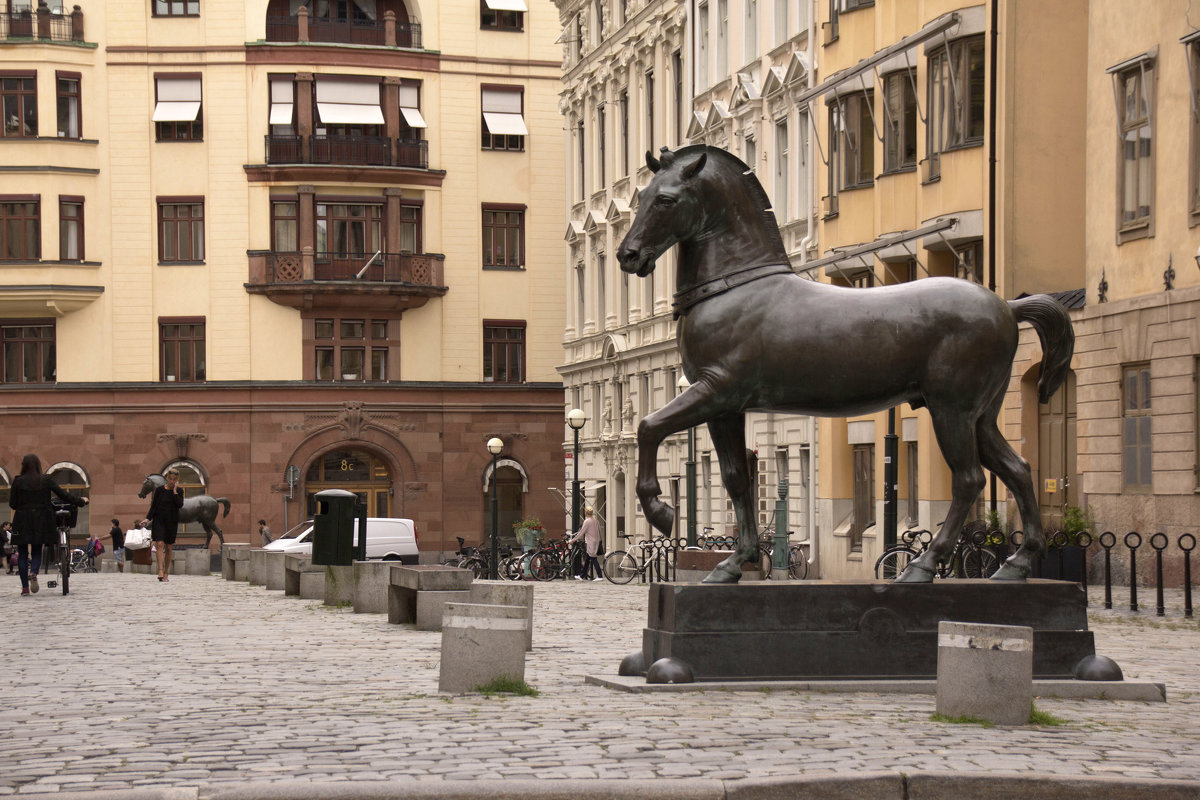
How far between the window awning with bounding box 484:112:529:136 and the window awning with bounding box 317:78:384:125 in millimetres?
4108

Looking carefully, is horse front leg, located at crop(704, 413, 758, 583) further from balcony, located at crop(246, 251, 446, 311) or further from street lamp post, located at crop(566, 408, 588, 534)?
balcony, located at crop(246, 251, 446, 311)

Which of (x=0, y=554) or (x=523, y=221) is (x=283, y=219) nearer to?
(x=523, y=221)

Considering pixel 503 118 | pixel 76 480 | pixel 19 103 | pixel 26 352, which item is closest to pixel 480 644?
pixel 76 480

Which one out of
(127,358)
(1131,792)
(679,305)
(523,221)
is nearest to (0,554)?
(127,358)

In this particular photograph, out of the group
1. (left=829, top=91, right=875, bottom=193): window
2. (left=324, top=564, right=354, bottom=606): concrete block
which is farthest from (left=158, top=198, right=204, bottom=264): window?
(left=324, top=564, right=354, bottom=606): concrete block

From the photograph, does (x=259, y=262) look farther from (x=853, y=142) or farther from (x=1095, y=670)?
(x=1095, y=670)

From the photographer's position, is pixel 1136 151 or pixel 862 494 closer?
pixel 1136 151

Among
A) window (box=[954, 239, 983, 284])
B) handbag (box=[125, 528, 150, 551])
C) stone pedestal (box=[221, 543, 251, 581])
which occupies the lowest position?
handbag (box=[125, 528, 150, 551])

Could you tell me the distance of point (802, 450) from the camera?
141 feet

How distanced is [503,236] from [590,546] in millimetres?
28215

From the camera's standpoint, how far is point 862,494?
40.0 metres

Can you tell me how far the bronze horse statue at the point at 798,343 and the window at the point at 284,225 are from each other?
181 ft

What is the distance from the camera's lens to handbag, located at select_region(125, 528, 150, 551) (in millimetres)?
48284

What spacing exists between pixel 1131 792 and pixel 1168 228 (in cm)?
2077
